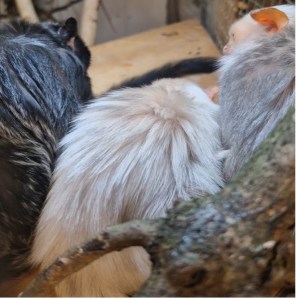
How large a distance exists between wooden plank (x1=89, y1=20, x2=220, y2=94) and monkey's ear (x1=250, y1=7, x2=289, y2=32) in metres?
0.75

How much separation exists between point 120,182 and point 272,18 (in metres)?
0.49

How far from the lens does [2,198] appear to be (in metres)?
1.12

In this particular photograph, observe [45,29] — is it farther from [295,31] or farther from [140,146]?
[295,31]

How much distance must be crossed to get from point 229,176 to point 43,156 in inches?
17.2

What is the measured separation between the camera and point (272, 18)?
1148 mm

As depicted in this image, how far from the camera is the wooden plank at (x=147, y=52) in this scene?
2049 millimetres

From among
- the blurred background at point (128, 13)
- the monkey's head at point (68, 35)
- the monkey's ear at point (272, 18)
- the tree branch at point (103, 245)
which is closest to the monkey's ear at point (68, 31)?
the monkey's head at point (68, 35)

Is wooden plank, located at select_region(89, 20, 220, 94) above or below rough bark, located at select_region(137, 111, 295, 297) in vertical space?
below

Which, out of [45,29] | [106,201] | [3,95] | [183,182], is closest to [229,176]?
[183,182]

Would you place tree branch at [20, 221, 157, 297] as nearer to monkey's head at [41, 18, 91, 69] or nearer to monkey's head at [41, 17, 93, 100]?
monkey's head at [41, 17, 93, 100]

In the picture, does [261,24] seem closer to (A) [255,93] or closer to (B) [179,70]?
(A) [255,93]

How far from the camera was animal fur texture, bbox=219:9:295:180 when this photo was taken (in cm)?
102

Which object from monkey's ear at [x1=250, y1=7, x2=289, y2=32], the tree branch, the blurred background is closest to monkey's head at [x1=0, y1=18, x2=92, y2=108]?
monkey's ear at [x1=250, y1=7, x2=289, y2=32]

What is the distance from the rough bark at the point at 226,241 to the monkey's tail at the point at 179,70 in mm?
1057
